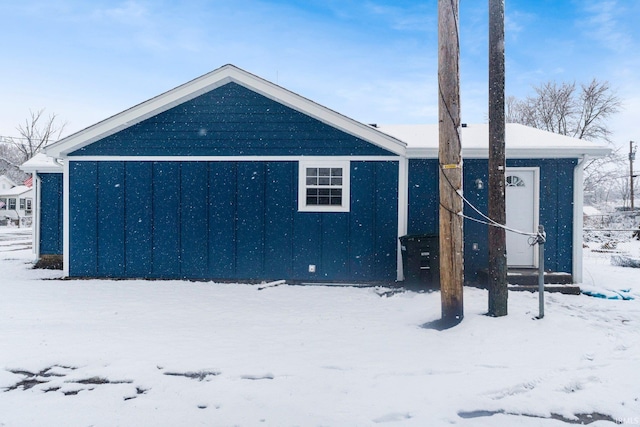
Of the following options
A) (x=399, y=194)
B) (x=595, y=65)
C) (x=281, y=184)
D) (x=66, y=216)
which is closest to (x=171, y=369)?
(x=281, y=184)

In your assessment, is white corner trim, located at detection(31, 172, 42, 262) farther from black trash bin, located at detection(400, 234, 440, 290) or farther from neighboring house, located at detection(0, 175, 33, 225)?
neighboring house, located at detection(0, 175, 33, 225)

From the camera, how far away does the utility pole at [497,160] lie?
5203 millimetres

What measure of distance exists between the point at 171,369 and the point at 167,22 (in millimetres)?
11569

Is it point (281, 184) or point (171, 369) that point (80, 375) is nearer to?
point (171, 369)

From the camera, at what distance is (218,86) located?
808 cm

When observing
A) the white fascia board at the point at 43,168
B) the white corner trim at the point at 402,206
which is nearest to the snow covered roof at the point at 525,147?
the white corner trim at the point at 402,206

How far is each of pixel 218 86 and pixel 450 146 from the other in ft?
17.6

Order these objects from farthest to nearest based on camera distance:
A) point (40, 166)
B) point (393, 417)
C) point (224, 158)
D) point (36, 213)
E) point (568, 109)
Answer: point (568, 109) → point (36, 213) → point (40, 166) → point (224, 158) → point (393, 417)

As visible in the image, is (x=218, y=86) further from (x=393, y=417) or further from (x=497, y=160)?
(x=393, y=417)

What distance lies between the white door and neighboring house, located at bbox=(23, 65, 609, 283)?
3 cm

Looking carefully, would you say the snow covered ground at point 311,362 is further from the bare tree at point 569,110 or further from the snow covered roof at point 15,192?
the snow covered roof at point 15,192

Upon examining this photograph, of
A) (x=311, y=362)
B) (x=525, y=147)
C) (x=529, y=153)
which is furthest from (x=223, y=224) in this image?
(x=529, y=153)

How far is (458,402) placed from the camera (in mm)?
3111

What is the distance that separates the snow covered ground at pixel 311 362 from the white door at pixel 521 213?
146cm
